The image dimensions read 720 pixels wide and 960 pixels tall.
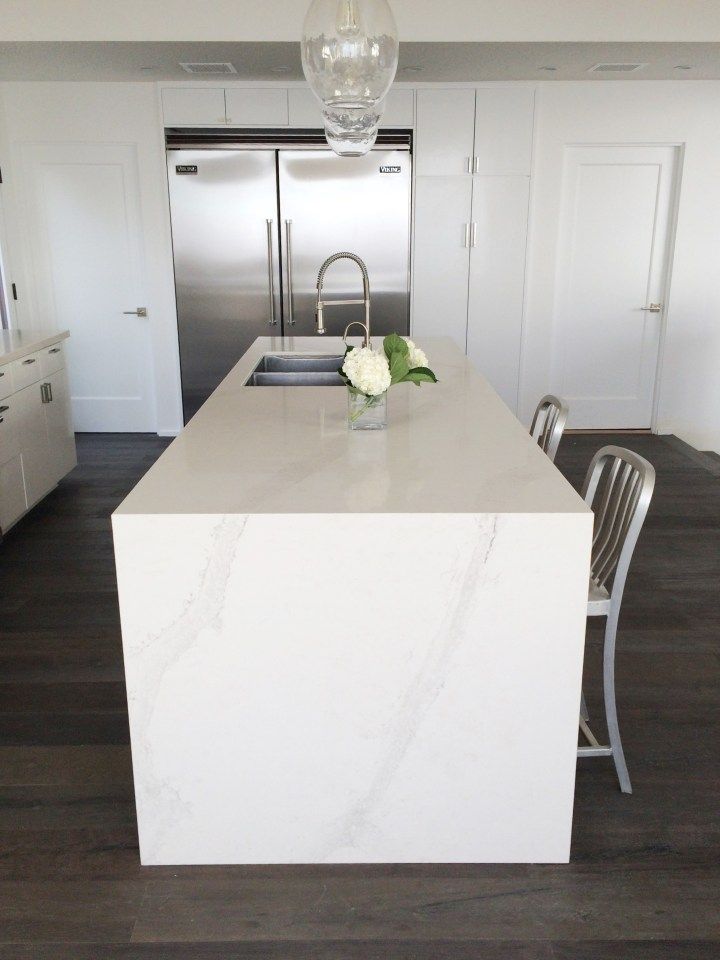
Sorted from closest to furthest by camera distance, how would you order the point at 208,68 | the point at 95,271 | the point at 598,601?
the point at 598,601, the point at 208,68, the point at 95,271

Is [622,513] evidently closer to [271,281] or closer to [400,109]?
[271,281]

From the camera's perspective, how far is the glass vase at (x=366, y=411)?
256 centimetres

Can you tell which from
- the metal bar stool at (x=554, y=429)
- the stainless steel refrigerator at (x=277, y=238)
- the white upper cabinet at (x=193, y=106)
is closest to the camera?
the metal bar stool at (x=554, y=429)

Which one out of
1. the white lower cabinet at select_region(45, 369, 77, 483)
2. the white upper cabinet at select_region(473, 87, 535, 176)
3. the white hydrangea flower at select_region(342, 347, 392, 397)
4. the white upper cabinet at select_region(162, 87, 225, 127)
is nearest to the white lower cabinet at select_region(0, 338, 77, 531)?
the white lower cabinet at select_region(45, 369, 77, 483)

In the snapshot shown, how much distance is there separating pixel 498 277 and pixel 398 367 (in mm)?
3756

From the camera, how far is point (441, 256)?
19.6 ft

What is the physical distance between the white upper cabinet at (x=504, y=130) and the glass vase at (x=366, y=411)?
3797mm

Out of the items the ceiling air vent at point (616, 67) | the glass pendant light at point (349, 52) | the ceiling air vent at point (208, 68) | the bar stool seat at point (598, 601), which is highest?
the ceiling air vent at point (616, 67)

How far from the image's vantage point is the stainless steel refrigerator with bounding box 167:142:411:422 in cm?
569

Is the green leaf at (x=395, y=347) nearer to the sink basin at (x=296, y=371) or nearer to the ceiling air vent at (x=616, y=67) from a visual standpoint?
the sink basin at (x=296, y=371)

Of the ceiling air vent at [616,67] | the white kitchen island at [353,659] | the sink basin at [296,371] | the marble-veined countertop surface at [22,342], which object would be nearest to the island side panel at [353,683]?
the white kitchen island at [353,659]

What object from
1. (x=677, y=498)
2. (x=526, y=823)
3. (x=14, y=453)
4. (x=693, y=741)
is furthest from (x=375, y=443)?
(x=677, y=498)

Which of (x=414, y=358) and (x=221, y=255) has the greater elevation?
(x=221, y=255)
